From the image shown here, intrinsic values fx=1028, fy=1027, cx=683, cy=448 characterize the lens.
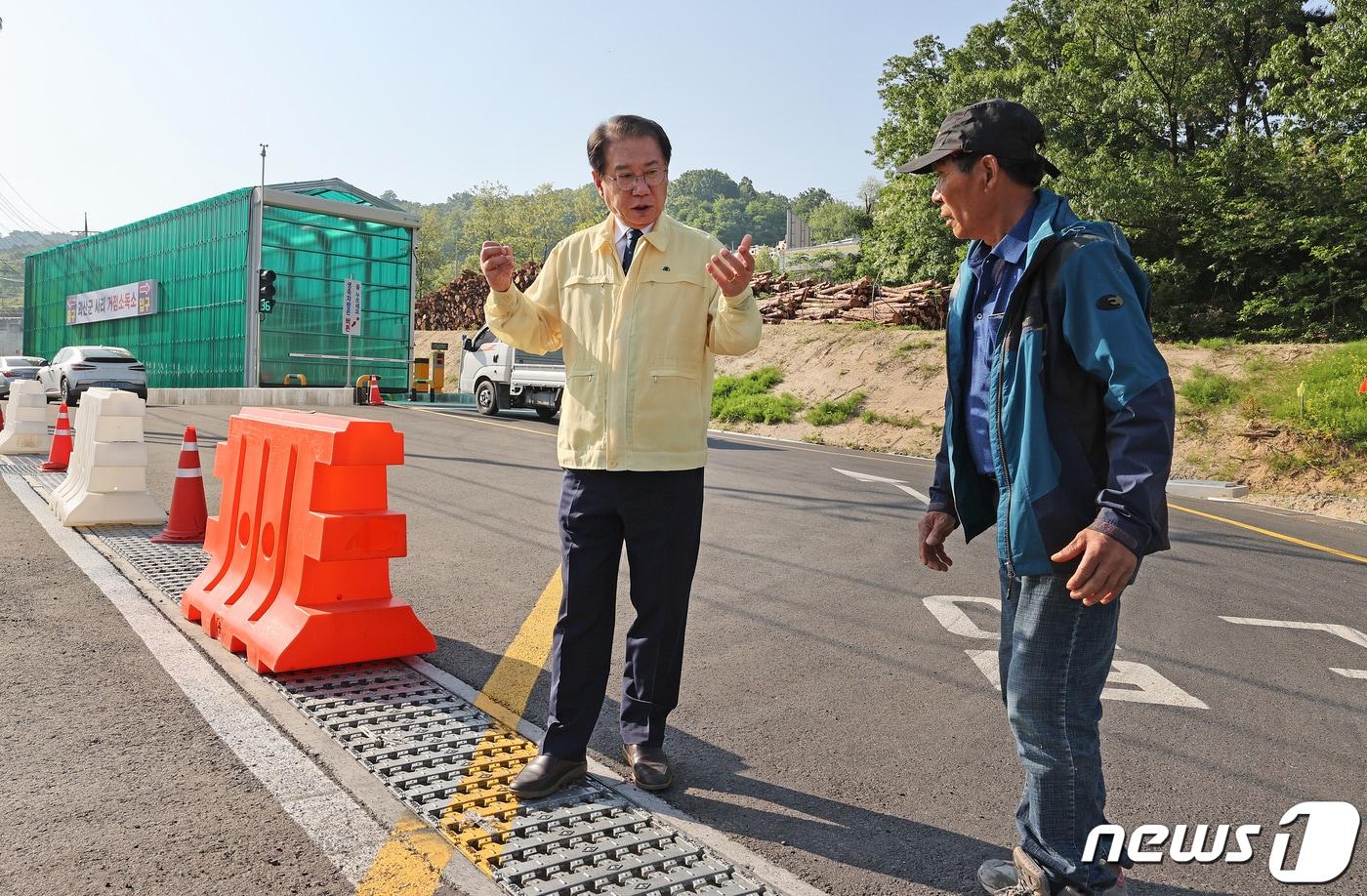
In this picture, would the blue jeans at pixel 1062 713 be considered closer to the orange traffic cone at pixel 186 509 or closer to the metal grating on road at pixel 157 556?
the metal grating on road at pixel 157 556

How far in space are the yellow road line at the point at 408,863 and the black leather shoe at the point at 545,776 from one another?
34cm

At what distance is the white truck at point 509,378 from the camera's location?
1950cm

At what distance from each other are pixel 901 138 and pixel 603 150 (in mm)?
32926

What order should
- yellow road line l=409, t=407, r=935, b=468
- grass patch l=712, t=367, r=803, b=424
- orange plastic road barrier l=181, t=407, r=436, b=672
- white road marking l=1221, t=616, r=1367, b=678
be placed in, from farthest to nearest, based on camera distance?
grass patch l=712, t=367, r=803, b=424 < yellow road line l=409, t=407, r=935, b=468 < white road marking l=1221, t=616, r=1367, b=678 < orange plastic road barrier l=181, t=407, r=436, b=672

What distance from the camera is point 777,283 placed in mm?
34750

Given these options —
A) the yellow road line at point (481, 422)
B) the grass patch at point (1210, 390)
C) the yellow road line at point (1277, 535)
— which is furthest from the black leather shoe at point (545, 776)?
the grass patch at point (1210, 390)

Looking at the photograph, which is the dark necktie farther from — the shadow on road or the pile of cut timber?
the pile of cut timber

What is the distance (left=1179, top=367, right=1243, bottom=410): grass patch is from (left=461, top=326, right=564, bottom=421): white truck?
436 inches

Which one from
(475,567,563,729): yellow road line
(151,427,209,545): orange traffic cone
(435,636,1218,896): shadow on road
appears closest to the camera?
(435,636,1218,896): shadow on road

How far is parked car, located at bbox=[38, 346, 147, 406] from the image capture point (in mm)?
25797

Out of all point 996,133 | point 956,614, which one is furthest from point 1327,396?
point 996,133

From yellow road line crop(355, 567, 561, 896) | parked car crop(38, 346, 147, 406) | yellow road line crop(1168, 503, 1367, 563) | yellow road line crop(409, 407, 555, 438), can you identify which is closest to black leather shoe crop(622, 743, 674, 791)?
yellow road line crop(355, 567, 561, 896)

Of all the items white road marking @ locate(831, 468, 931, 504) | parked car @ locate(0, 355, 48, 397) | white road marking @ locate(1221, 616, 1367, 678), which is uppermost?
parked car @ locate(0, 355, 48, 397)

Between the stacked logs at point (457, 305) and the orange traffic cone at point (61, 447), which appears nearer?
the orange traffic cone at point (61, 447)
